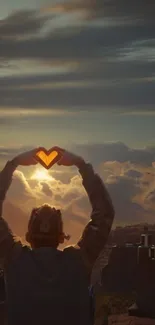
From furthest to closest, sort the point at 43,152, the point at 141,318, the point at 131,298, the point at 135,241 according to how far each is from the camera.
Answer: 1. the point at 135,241
2. the point at 131,298
3. the point at 141,318
4. the point at 43,152

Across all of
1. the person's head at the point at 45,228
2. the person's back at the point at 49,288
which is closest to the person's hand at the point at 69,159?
the person's head at the point at 45,228

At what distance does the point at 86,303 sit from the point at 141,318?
1851mm

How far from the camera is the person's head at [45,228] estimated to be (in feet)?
5.34

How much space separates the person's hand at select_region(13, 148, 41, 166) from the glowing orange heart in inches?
0.4

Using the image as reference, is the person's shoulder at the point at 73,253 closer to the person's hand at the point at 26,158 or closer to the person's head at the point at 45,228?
the person's head at the point at 45,228

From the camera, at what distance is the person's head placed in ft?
5.34

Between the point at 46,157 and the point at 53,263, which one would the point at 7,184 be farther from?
the point at 53,263

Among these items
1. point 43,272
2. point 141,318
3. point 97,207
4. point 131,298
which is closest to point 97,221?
point 97,207

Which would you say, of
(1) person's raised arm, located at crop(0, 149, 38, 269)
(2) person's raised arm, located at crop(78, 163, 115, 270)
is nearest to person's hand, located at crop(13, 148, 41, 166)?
(1) person's raised arm, located at crop(0, 149, 38, 269)

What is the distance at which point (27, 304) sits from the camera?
65.5 inches

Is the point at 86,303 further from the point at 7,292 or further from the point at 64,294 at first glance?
the point at 7,292

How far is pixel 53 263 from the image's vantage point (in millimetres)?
1668

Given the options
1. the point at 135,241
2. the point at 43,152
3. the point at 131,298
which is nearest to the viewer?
the point at 43,152

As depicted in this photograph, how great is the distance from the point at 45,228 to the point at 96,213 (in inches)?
5.6
